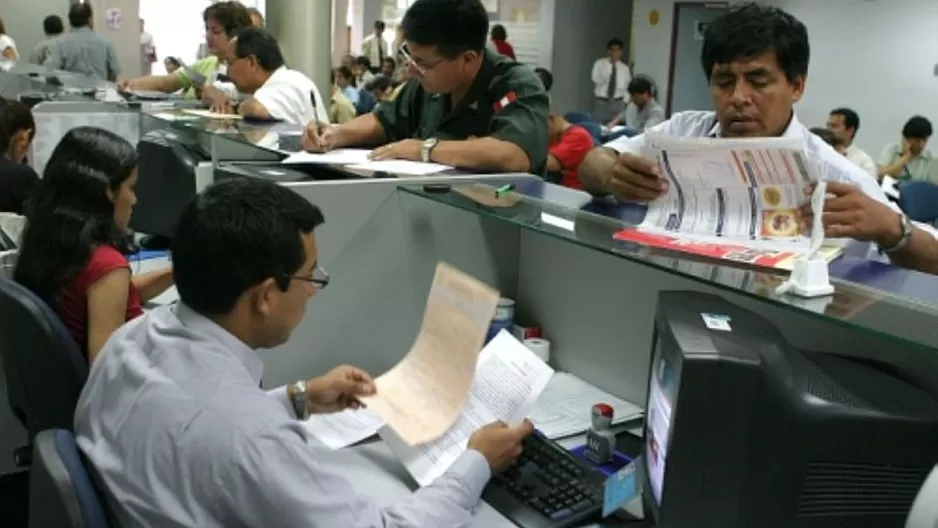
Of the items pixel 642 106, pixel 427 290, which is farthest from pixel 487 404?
pixel 642 106

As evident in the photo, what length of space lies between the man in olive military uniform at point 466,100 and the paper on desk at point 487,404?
1.72 ft

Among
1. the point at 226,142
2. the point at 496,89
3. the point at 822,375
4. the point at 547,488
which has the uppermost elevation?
the point at 496,89

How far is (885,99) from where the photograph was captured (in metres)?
7.69

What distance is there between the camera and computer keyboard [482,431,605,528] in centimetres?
135

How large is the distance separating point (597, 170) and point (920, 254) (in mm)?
657

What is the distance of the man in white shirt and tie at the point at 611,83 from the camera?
10.4 m

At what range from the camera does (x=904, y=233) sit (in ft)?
4.38

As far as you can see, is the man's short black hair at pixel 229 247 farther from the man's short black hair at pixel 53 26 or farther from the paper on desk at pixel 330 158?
the man's short black hair at pixel 53 26

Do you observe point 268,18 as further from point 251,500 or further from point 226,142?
point 251,500

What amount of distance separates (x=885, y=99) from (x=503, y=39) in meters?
4.09

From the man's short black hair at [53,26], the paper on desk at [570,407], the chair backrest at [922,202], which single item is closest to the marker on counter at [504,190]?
the paper on desk at [570,407]

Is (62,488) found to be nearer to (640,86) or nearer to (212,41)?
(212,41)

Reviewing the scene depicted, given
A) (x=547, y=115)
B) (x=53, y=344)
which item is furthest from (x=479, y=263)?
(x=53, y=344)

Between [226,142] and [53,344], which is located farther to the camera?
[226,142]
